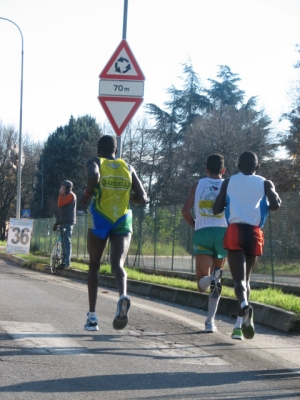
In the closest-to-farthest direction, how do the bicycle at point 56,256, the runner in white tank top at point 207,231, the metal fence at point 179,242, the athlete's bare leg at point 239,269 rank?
the athlete's bare leg at point 239,269
the runner in white tank top at point 207,231
the metal fence at point 179,242
the bicycle at point 56,256

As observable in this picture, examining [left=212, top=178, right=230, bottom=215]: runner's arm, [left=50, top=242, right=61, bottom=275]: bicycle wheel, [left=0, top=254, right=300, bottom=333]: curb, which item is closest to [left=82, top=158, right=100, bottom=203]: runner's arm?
[left=212, top=178, right=230, bottom=215]: runner's arm

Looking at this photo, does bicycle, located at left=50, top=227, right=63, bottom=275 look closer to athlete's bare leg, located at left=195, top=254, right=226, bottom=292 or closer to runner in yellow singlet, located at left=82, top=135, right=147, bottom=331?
athlete's bare leg, located at left=195, top=254, right=226, bottom=292

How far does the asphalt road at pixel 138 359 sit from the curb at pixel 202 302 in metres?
0.16

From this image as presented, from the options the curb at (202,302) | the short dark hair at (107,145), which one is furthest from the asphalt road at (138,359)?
the short dark hair at (107,145)

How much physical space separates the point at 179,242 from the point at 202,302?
8.26m

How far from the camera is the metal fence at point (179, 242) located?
1370cm

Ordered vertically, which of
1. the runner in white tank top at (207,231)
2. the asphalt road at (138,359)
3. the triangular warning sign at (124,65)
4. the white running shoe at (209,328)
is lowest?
the asphalt road at (138,359)

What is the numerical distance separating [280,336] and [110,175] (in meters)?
2.32

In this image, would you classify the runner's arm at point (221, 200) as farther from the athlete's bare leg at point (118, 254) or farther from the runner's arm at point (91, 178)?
the runner's arm at point (91, 178)

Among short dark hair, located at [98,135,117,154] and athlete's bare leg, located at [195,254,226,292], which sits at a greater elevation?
short dark hair, located at [98,135,117,154]

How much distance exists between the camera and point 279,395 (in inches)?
193

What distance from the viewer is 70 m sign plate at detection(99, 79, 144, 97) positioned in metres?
10.6

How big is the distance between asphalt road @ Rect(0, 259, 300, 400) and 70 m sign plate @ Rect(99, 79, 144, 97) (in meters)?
3.15

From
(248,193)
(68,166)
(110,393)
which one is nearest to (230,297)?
(248,193)
